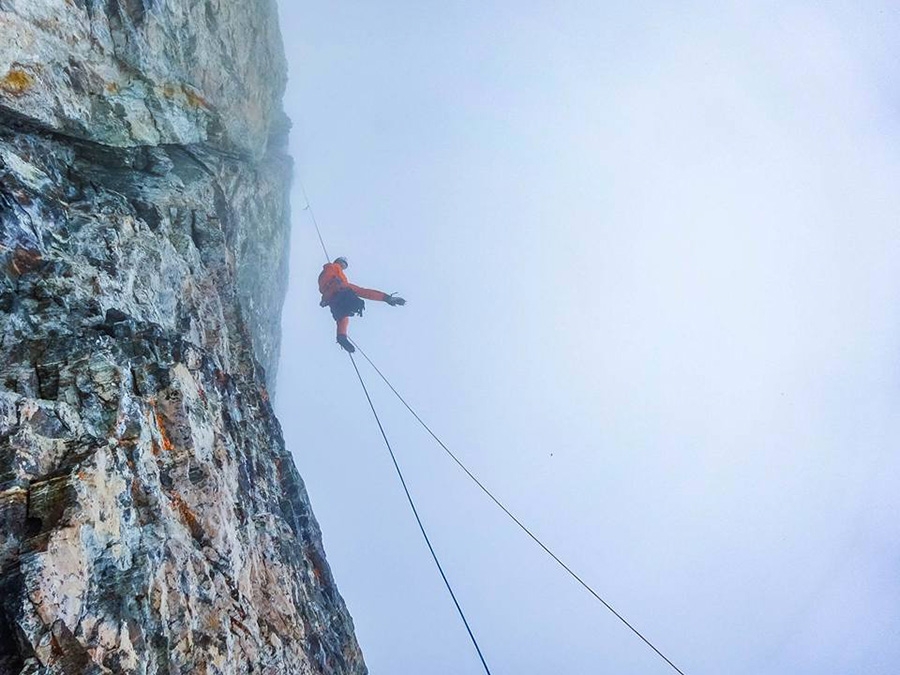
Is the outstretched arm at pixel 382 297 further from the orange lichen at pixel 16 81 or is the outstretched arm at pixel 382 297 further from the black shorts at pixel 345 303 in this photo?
the orange lichen at pixel 16 81

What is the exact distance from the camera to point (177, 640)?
3.81 m

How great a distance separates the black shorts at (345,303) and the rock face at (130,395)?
5.90m

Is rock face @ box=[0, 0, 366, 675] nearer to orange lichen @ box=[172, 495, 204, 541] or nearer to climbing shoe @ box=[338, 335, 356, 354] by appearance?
orange lichen @ box=[172, 495, 204, 541]

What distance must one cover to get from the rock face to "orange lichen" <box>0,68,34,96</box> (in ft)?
0.06

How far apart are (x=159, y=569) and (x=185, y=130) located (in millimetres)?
7188

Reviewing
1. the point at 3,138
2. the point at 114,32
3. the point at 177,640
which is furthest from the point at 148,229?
the point at 177,640

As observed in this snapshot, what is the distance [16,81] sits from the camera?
5.16 meters

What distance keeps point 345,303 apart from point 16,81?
397 inches

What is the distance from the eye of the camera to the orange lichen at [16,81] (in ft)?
16.5

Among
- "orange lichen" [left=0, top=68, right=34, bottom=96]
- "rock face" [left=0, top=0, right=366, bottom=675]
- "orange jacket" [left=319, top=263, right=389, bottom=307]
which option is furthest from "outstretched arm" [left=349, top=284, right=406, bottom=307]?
"orange lichen" [left=0, top=68, right=34, bottom=96]

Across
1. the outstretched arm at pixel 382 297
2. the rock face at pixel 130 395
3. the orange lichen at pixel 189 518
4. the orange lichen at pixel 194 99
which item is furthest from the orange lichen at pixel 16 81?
the outstretched arm at pixel 382 297

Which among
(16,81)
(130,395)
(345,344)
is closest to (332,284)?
(345,344)

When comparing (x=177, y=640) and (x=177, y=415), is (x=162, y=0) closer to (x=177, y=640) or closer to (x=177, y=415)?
(x=177, y=415)

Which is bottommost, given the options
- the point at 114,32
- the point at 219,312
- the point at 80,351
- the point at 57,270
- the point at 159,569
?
the point at 159,569
